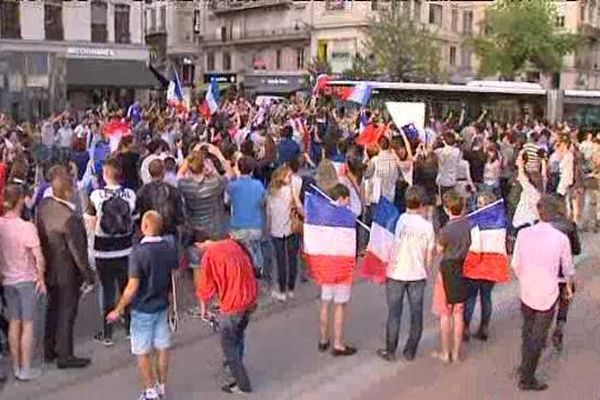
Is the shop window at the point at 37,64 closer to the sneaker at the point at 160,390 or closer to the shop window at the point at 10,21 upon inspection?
the shop window at the point at 10,21

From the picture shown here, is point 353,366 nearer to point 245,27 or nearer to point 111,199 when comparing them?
point 111,199

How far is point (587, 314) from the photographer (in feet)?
37.8

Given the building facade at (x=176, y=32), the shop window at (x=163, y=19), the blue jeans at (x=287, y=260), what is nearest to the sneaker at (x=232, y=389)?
the blue jeans at (x=287, y=260)

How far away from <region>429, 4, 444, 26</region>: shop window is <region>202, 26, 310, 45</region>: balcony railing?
8.38 meters

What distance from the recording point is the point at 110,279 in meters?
9.59

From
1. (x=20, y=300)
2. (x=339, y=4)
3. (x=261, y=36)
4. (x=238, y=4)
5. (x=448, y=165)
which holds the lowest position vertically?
(x=20, y=300)

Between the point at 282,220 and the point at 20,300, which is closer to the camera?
the point at 20,300

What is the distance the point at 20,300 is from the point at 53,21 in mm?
43992

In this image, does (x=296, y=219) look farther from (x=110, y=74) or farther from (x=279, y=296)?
(x=110, y=74)

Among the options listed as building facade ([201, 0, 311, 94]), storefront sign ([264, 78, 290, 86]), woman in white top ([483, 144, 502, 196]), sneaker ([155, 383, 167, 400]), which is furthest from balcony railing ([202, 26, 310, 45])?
sneaker ([155, 383, 167, 400])

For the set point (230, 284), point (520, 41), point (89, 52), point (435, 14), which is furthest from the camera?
point (435, 14)

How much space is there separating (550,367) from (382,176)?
540 centimetres

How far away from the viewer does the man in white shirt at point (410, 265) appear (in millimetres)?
9164

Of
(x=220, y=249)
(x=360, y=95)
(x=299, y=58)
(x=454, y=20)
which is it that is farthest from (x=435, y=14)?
(x=220, y=249)
